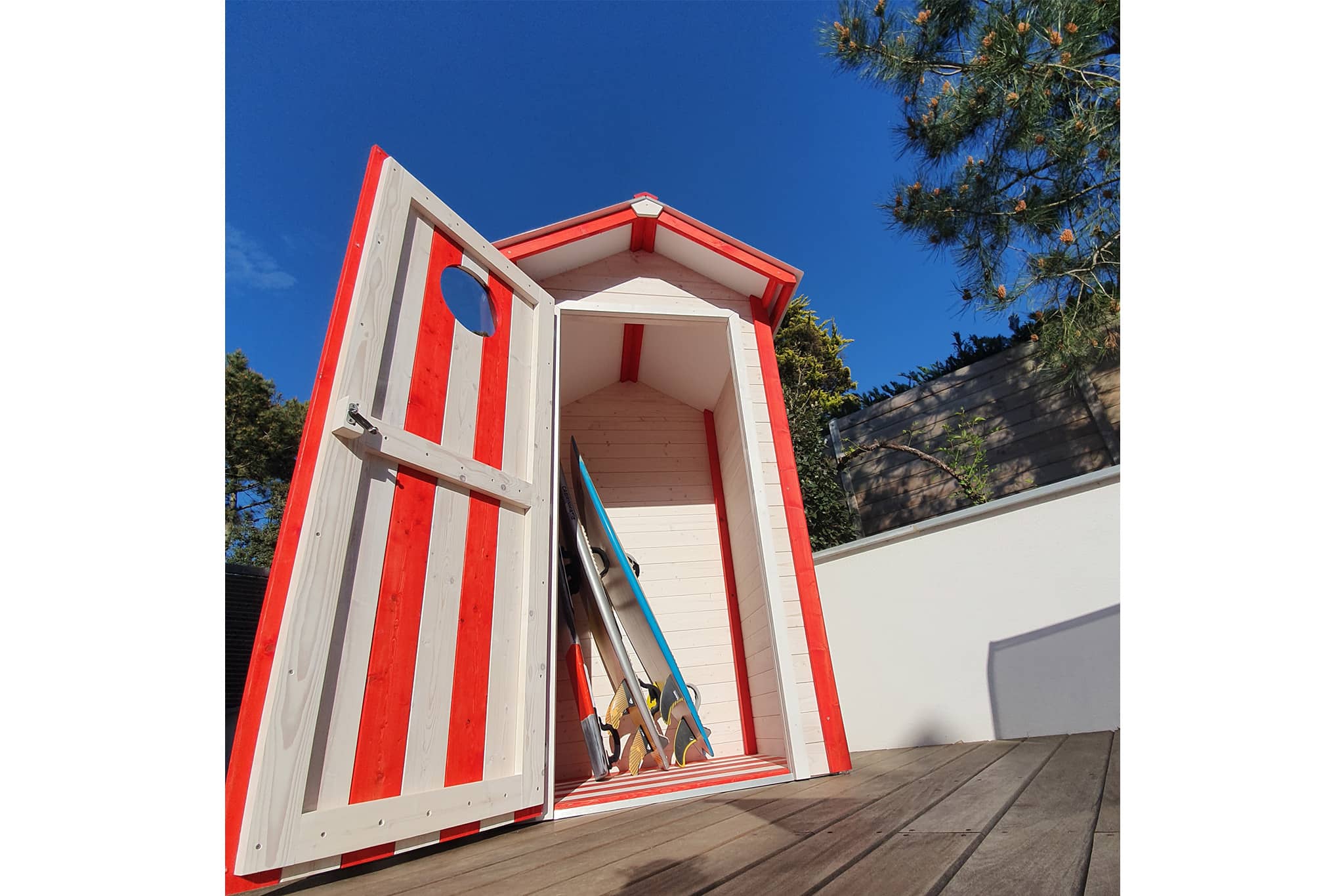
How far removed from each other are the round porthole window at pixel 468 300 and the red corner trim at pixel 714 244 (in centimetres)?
103

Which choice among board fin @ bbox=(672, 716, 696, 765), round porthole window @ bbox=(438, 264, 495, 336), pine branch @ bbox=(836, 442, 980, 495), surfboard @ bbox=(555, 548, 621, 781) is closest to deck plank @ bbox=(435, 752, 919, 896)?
surfboard @ bbox=(555, 548, 621, 781)

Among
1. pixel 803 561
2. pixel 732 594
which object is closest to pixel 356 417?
pixel 803 561

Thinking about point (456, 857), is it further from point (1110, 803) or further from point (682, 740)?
point (682, 740)

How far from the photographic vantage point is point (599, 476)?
3.74 meters

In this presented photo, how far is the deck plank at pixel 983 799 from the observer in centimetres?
108

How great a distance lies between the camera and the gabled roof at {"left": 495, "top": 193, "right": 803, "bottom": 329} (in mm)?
2746

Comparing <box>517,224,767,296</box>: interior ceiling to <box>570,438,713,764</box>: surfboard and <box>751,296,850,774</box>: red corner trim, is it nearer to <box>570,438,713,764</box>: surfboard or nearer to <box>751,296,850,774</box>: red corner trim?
<box>751,296,850,774</box>: red corner trim

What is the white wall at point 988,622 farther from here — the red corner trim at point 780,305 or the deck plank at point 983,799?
the red corner trim at point 780,305

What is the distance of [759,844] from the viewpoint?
112cm
